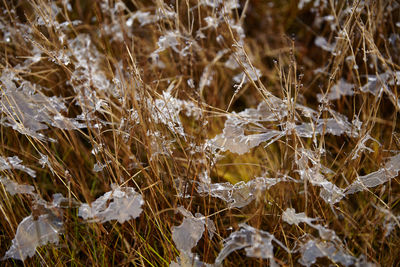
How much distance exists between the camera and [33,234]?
3.10ft

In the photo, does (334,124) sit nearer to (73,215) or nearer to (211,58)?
(211,58)

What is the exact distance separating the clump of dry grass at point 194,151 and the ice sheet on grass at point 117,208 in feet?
0.15

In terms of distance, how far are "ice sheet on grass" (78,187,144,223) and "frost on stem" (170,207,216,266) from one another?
A: 0.41 feet

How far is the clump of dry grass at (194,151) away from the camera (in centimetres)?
100

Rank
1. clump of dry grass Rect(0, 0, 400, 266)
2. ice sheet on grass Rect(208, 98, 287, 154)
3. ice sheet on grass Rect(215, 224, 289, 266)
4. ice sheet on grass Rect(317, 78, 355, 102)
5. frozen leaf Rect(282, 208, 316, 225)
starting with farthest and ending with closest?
ice sheet on grass Rect(317, 78, 355, 102) < ice sheet on grass Rect(208, 98, 287, 154) < clump of dry grass Rect(0, 0, 400, 266) < frozen leaf Rect(282, 208, 316, 225) < ice sheet on grass Rect(215, 224, 289, 266)

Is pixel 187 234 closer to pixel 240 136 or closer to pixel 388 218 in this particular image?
pixel 240 136

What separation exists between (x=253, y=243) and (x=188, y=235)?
181 mm

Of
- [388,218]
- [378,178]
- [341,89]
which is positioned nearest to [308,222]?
[388,218]

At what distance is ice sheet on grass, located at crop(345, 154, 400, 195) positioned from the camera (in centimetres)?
100

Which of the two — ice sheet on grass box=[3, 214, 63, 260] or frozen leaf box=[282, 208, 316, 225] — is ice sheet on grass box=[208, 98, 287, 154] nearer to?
frozen leaf box=[282, 208, 316, 225]

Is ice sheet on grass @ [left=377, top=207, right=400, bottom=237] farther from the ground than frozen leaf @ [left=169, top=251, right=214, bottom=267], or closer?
farther from the ground

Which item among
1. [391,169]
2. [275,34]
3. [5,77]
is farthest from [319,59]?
[5,77]

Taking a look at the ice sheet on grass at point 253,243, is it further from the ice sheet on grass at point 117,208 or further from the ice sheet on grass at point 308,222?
the ice sheet on grass at point 117,208

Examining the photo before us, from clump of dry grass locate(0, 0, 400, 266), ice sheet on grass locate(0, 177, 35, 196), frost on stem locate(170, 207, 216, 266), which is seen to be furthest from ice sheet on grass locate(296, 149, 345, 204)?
ice sheet on grass locate(0, 177, 35, 196)
